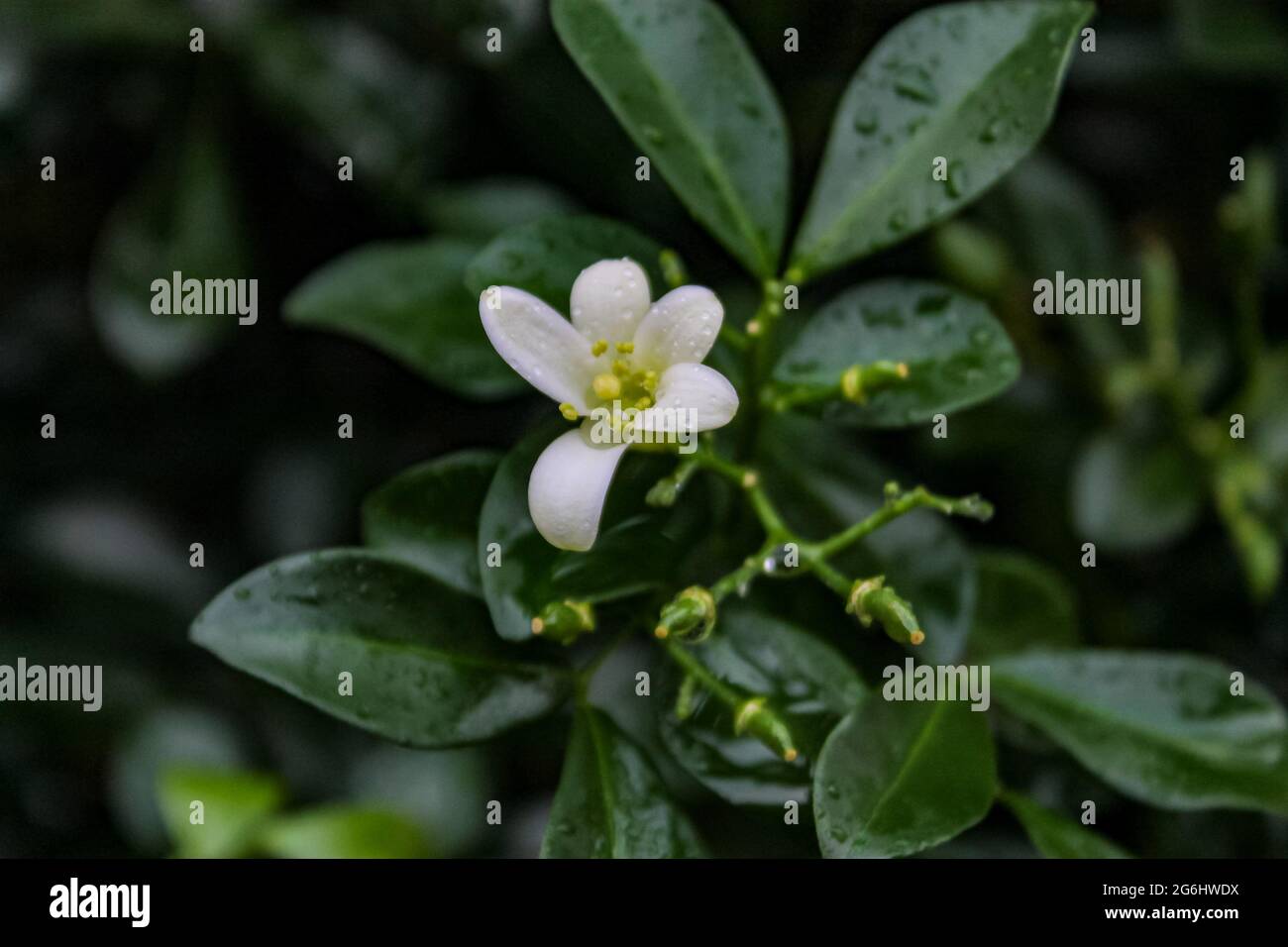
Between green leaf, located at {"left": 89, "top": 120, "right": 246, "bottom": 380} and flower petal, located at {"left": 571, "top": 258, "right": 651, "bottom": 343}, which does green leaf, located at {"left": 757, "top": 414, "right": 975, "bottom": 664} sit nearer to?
flower petal, located at {"left": 571, "top": 258, "right": 651, "bottom": 343}

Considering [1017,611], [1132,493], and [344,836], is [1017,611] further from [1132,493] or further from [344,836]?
[344,836]

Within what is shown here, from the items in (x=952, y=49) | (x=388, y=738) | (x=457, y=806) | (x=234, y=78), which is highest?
(x=234, y=78)

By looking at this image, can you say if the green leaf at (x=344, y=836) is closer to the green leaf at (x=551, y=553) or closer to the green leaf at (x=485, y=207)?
the green leaf at (x=551, y=553)

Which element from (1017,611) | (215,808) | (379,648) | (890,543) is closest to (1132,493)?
(1017,611)

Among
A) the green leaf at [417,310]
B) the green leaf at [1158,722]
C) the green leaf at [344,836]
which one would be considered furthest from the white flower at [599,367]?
the green leaf at [344,836]

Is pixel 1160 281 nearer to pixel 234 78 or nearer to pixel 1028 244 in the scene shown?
pixel 1028 244

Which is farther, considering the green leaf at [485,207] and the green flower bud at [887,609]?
the green leaf at [485,207]

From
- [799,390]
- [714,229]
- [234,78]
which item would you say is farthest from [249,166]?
[799,390]

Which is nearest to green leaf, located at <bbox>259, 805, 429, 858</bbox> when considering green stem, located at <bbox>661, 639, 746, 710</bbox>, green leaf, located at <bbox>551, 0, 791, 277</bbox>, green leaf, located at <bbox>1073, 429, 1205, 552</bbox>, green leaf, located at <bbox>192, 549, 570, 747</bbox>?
green leaf, located at <bbox>192, 549, 570, 747</bbox>
